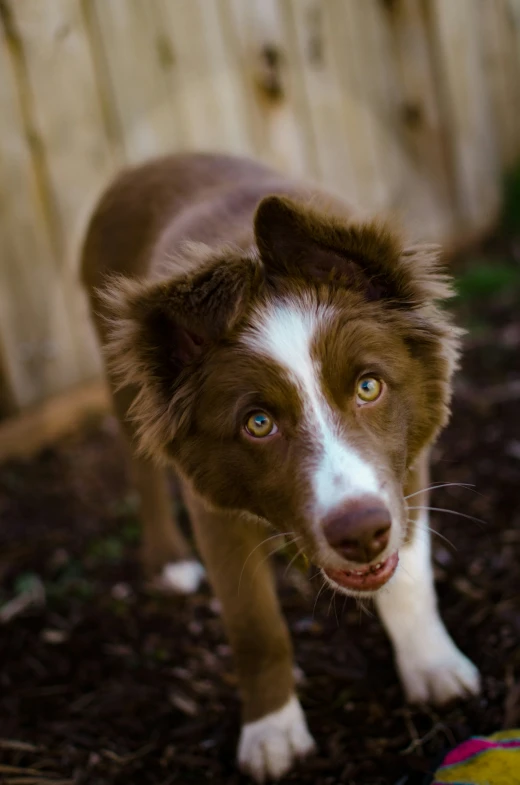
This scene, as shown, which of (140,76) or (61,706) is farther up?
(140,76)

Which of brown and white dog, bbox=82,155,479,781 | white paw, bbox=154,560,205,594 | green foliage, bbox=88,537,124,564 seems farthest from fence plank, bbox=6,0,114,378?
brown and white dog, bbox=82,155,479,781

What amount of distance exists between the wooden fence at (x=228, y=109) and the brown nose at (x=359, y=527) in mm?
3197

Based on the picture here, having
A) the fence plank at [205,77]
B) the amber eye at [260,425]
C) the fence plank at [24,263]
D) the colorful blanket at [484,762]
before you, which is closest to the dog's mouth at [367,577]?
the amber eye at [260,425]

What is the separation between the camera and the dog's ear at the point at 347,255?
2.11m

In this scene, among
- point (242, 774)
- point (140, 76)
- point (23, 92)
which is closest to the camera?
point (242, 774)

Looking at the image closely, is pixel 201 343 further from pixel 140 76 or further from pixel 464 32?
pixel 464 32

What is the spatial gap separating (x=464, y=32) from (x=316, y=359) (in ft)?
17.0

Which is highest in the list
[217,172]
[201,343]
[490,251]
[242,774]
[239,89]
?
[239,89]

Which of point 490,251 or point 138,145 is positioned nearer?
point 138,145

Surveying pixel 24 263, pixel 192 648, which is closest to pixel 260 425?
pixel 192 648

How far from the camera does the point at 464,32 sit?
6.33 meters

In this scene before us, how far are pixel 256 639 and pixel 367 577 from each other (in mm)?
555

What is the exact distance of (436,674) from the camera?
2.58 metres

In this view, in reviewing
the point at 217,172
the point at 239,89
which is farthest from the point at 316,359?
the point at 239,89
